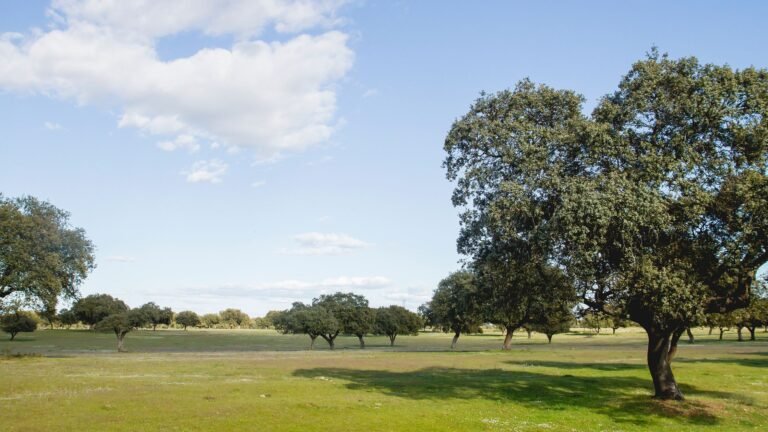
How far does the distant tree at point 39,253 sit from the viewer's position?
6234cm

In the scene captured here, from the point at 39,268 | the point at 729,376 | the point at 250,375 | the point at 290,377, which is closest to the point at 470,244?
the point at 290,377

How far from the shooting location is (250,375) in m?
49.2

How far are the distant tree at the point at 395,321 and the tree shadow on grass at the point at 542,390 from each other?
8820 centimetres

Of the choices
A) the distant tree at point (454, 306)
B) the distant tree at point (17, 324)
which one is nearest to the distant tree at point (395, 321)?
the distant tree at point (454, 306)

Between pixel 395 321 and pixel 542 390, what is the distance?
105 metres

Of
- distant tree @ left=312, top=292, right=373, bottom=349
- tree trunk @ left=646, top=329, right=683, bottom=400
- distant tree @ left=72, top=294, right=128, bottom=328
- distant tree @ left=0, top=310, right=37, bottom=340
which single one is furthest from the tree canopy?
distant tree @ left=72, top=294, right=128, bottom=328

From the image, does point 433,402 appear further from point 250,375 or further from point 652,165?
point 250,375

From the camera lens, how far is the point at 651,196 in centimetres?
2775

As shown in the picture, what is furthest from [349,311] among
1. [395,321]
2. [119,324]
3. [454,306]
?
[119,324]

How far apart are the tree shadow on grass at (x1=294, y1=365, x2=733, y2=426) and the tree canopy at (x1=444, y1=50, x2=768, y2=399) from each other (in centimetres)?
351

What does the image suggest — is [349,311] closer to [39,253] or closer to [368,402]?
[39,253]

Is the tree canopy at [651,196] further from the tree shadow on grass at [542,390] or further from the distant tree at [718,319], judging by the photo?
the distant tree at [718,319]

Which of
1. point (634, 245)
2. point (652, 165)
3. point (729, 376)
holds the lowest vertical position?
point (729, 376)

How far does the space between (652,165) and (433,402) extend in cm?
1821
